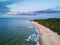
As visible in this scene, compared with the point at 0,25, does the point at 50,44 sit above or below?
above

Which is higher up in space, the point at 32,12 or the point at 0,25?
the point at 32,12

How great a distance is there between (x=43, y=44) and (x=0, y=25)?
534 inches

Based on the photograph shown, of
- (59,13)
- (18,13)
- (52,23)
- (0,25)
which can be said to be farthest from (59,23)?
(0,25)

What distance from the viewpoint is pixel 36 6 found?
10398 mm

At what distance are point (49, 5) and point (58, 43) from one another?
122 inches

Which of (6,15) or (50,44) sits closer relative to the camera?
(50,44)

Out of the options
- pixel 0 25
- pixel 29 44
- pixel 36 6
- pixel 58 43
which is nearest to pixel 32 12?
pixel 36 6

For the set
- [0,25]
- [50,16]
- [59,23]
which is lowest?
[0,25]

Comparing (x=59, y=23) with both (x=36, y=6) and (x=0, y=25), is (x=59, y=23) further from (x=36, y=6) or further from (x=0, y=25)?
(x=0, y=25)

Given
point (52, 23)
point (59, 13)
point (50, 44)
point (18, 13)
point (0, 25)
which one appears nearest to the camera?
point (50, 44)

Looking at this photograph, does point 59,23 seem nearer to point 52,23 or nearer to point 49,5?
point 52,23

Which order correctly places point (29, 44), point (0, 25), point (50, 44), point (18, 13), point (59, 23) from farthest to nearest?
point (0, 25), point (59, 23), point (18, 13), point (29, 44), point (50, 44)

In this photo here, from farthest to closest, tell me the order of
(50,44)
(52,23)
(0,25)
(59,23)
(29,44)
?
(0,25), (52,23), (59,23), (29,44), (50,44)

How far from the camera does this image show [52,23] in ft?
43.6
